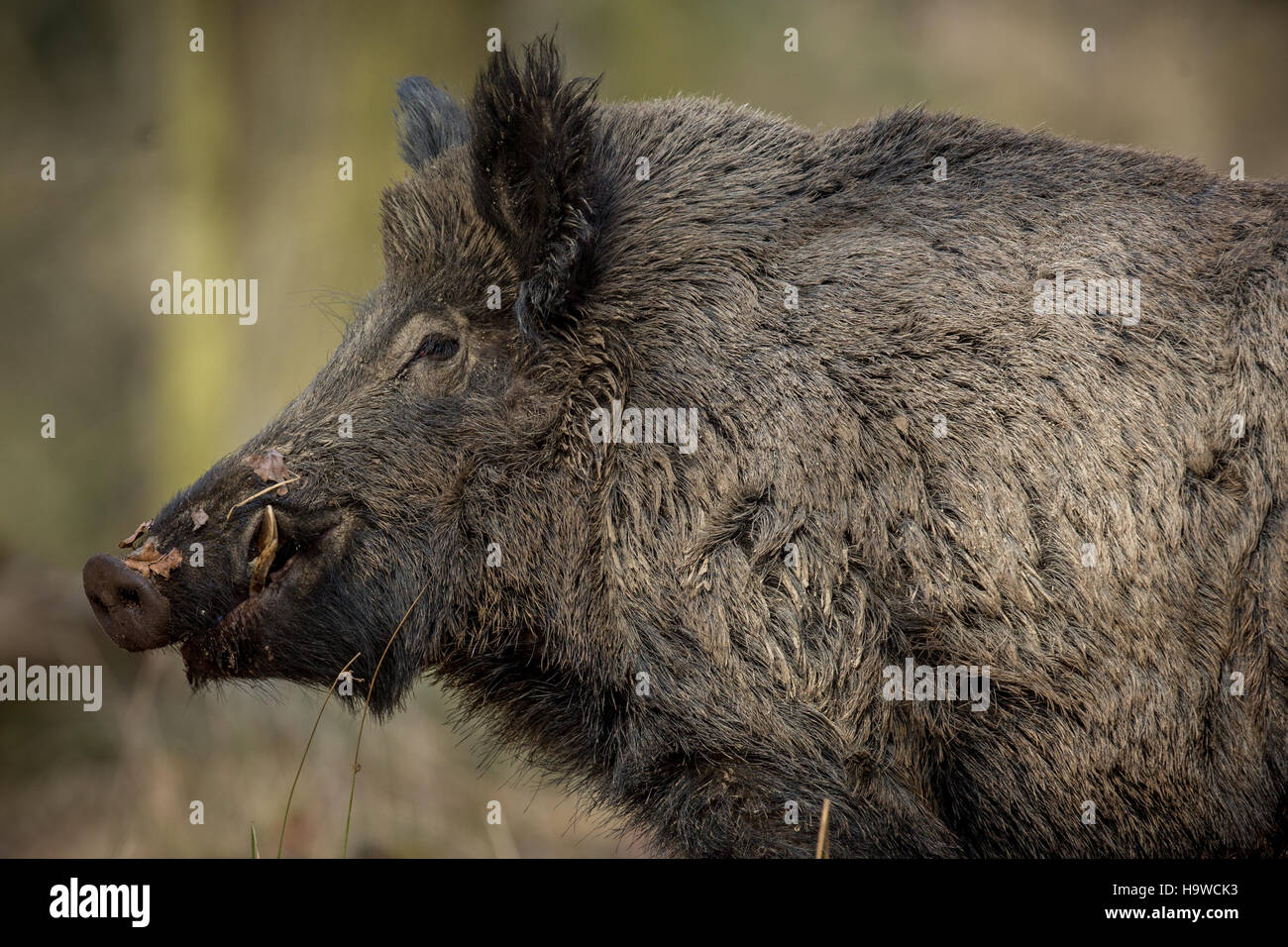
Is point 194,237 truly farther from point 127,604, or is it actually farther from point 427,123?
point 127,604

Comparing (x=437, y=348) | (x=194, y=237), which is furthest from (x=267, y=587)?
(x=194, y=237)

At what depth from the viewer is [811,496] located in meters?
4.09

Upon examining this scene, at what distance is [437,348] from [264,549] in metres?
1.04

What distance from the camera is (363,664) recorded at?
4.52m

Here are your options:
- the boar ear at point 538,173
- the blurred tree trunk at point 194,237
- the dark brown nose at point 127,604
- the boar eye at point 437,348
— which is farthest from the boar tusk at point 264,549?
the blurred tree trunk at point 194,237

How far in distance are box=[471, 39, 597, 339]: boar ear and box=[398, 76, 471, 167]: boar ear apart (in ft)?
2.04

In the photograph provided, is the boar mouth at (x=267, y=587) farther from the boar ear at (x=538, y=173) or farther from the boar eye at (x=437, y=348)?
the boar ear at (x=538, y=173)

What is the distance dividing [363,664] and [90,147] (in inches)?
326

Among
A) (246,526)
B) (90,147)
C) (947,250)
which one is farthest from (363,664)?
(90,147)

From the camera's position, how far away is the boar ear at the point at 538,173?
174 inches

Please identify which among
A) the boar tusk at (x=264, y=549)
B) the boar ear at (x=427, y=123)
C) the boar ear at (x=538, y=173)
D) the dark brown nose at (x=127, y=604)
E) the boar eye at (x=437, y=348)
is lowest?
the dark brown nose at (x=127, y=604)

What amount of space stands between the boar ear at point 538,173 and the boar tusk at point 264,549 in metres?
1.16

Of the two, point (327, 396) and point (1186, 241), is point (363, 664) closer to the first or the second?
point (327, 396)
